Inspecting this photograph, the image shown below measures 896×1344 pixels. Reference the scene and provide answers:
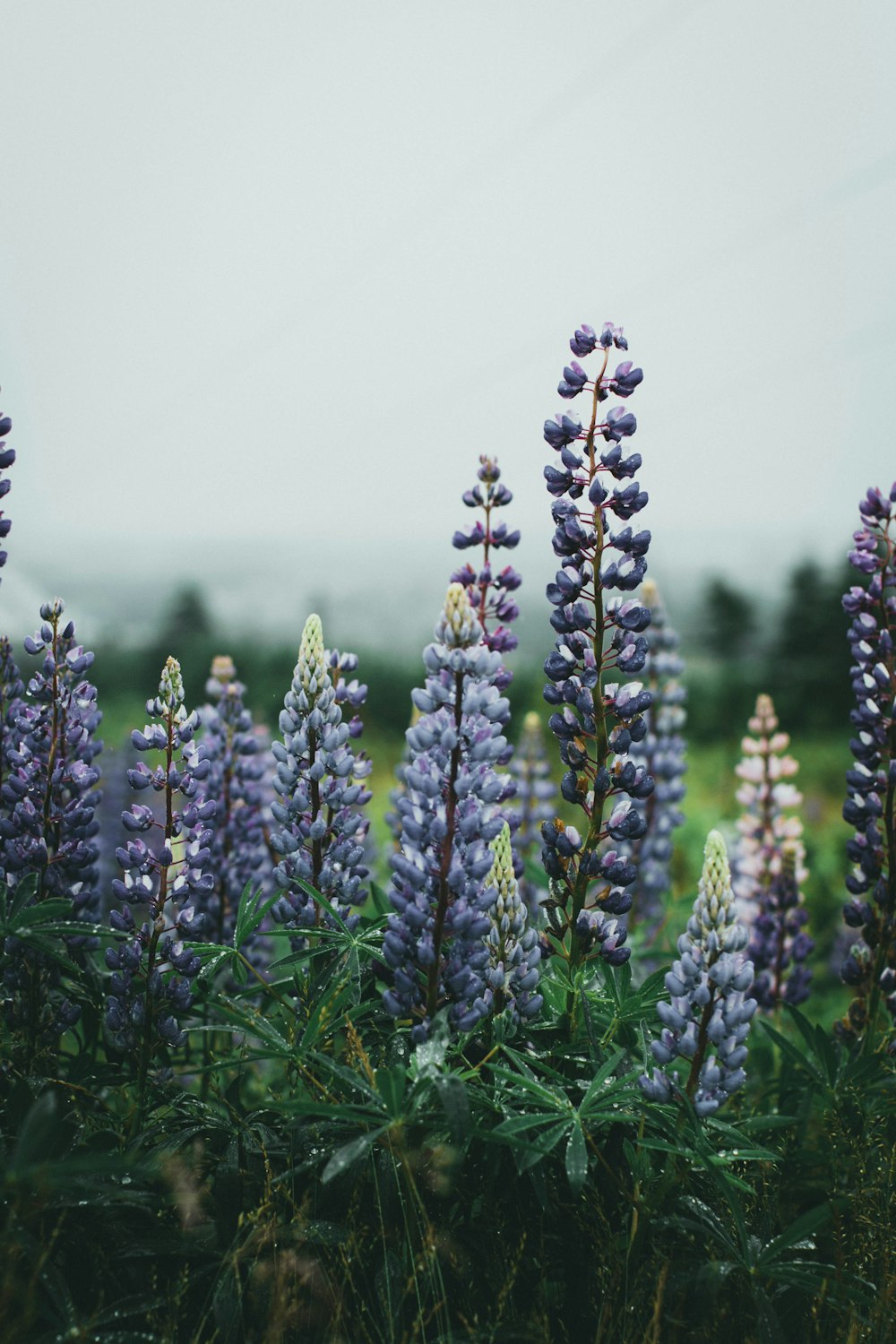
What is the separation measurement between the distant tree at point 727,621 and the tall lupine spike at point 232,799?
10.0 m

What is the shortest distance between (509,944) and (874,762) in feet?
3.98

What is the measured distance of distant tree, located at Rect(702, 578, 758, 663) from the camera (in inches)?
480

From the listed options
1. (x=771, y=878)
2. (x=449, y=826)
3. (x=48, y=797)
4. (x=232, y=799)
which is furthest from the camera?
(x=771, y=878)

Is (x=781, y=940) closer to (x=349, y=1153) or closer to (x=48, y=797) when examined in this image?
(x=349, y=1153)

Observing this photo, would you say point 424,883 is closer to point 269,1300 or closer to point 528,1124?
point 528,1124

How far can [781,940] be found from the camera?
312cm

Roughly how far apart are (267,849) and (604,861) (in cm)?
123

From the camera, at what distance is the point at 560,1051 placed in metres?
1.99

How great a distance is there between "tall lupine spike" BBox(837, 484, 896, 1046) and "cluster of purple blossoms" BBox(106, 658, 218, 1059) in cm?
163

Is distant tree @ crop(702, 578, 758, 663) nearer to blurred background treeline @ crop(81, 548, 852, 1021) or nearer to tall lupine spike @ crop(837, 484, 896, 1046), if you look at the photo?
blurred background treeline @ crop(81, 548, 852, 1021)

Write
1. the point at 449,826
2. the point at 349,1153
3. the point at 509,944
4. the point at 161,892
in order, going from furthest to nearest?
the point at 161,892
the point at 509,944
the point at 449,826
the point at 349,1153

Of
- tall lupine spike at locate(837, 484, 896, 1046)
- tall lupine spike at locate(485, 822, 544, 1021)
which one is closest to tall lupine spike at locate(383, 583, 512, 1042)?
tall lupine spike at locate(485, 822, 544, 1021)

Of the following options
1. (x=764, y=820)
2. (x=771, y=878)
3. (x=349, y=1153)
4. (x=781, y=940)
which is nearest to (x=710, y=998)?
(x=349, y=1153)

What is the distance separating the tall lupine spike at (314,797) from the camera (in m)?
2.14
